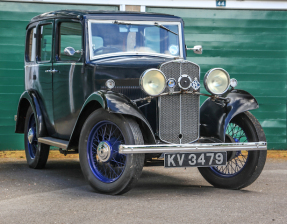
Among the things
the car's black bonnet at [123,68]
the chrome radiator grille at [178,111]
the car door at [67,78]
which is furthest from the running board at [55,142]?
the chrome radiator grille at [178,111]

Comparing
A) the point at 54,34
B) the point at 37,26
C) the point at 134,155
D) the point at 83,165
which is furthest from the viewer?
the point at 37,26

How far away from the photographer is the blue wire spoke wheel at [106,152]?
500cm

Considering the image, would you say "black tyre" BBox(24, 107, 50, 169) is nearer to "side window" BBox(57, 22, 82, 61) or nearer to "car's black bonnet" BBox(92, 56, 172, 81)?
"side window" BBox(57, 22, 82, 61)

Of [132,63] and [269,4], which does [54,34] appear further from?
[269,4]

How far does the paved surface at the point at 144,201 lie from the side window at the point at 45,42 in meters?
1.61

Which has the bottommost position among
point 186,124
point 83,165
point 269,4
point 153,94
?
point 83,165

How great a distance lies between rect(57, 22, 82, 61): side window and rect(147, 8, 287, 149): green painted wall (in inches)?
152

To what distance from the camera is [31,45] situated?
24.1ft

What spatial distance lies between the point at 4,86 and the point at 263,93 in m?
5.10

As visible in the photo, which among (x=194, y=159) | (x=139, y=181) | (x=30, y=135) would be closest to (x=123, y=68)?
(x=194, y=159)

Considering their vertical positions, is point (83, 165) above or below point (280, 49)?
below

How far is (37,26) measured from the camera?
22.7ft

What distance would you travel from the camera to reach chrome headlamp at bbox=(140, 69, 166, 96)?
494 centimetres

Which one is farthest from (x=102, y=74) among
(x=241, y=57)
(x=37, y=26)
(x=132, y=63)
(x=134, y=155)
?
(x=241, y=57)
